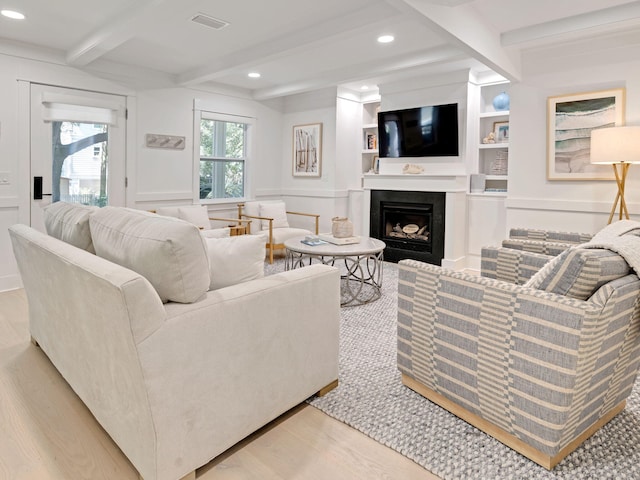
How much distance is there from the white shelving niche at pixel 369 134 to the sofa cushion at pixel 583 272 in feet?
16.1

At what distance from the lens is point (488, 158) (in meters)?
5.41

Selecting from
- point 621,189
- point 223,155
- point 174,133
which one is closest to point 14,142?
point 174,133

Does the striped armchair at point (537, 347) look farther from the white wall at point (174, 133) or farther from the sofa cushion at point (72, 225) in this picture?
the white wall at point (174, 133)

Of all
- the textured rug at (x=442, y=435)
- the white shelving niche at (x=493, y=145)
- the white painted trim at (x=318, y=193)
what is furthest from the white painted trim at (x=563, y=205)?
the white painted trim at (x=318, y=193)

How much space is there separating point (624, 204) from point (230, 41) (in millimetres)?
3818

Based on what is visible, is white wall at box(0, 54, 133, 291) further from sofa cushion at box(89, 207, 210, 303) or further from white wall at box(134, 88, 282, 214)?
sofa cushion at box(89, 207, 210, 303)

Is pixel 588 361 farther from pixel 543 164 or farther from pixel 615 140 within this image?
pixel 543 164

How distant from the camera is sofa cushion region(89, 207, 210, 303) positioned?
1.50 metres

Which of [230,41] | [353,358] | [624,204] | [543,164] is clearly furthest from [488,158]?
[353,358]

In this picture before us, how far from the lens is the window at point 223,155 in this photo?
19.8 ft

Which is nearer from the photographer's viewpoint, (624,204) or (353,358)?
(353,358)

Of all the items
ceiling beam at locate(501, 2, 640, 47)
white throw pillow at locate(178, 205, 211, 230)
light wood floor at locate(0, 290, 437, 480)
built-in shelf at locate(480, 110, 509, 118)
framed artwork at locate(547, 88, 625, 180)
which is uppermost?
ceiling beam at locate(501, 2, 640, 47)

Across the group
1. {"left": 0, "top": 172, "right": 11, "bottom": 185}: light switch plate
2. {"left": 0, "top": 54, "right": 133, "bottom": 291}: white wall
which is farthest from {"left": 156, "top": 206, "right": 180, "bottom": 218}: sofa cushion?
{"left": 0, "top": 172, "right": 11, "bottom": 185}: light switch plate

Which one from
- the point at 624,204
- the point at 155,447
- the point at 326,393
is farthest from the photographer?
the point at 624,204
